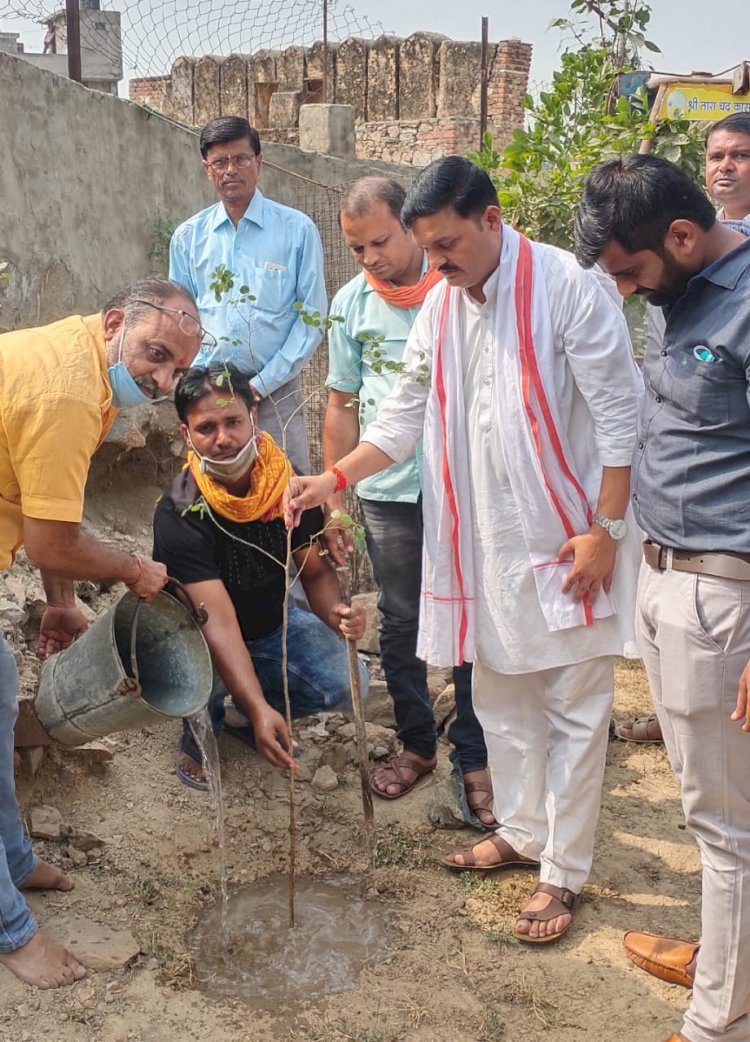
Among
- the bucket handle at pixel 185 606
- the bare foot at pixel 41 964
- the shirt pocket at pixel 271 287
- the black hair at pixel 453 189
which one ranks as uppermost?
the black hair at pixel 453 189

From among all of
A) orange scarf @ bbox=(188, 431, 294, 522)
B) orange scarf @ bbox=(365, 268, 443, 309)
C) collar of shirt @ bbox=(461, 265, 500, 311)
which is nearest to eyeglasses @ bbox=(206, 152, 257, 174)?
orange scarf @ bbox=(365, 268, 443, 309)

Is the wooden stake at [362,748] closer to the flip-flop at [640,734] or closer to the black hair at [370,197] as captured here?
the flip-flop at [640,734]

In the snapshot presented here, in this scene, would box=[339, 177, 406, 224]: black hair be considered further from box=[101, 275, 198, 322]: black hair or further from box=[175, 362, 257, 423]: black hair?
box=[101, 275, 198, 322]: black hair

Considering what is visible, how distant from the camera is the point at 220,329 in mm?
4277

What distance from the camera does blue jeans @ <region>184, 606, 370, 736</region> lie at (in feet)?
12.3

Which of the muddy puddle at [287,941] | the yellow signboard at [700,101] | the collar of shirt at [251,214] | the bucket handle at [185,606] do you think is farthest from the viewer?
the yellow signboard at [700,101]

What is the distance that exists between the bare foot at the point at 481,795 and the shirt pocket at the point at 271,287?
2.03 m

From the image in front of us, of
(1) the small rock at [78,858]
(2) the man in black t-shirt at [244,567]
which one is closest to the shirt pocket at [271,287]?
(2) the man in black t-shirt at [244,567]

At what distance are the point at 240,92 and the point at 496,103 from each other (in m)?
2.98

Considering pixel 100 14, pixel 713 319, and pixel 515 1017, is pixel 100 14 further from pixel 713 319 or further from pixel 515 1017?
pixel 515 1017

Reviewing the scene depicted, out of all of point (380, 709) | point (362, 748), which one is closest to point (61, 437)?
point (362, 748)

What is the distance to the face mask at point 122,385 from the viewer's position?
8.54 feet

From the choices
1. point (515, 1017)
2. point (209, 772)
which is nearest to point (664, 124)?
point (209, 772)

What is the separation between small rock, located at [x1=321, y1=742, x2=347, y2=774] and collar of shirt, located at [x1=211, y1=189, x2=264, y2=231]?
2.21m
